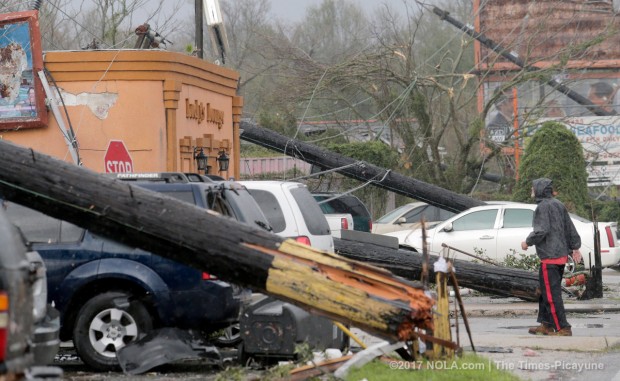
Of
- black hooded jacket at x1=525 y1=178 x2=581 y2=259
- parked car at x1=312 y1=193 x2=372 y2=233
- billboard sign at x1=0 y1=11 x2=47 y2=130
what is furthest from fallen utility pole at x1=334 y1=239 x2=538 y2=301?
parked car at x1=312 y1=193 x2=372 y2=233

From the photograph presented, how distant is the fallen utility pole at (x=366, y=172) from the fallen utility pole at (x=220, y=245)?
14.5 meters

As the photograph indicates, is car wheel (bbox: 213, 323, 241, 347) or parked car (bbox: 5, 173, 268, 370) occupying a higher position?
parked car (bbox: 5, 173, 268, 370)

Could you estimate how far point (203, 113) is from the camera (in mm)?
18266

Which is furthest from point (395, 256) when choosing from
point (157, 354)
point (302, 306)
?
point (302, 306)

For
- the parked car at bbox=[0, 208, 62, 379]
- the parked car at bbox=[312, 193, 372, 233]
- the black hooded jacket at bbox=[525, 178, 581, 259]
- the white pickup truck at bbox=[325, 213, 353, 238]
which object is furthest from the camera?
the parked car at bbox=[312, 193, 372, 233]

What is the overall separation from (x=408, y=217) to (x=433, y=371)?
16.1 metres

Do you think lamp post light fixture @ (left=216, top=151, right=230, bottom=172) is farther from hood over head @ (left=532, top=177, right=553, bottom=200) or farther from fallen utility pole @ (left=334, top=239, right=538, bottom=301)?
hood over head @ (left=532, top=177, right=553, bottom=200)

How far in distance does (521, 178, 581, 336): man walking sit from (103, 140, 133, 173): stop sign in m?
6.07

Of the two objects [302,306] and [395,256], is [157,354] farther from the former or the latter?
[395,256]

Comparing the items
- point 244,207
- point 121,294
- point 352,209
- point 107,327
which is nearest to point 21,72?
point 244,207

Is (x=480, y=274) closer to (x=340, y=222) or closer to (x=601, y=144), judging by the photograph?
(x=340, y=222)

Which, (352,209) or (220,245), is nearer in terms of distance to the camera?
(220,245)

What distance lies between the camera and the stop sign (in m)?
16.1

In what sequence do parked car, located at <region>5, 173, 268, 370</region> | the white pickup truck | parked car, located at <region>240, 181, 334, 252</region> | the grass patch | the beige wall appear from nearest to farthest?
the grass patch → parked car, located at <region>5, 173, 268, 370</region> → parked car, located at <region>240, 181, 334, 252</region> → the beige wall → the white pickup truck
